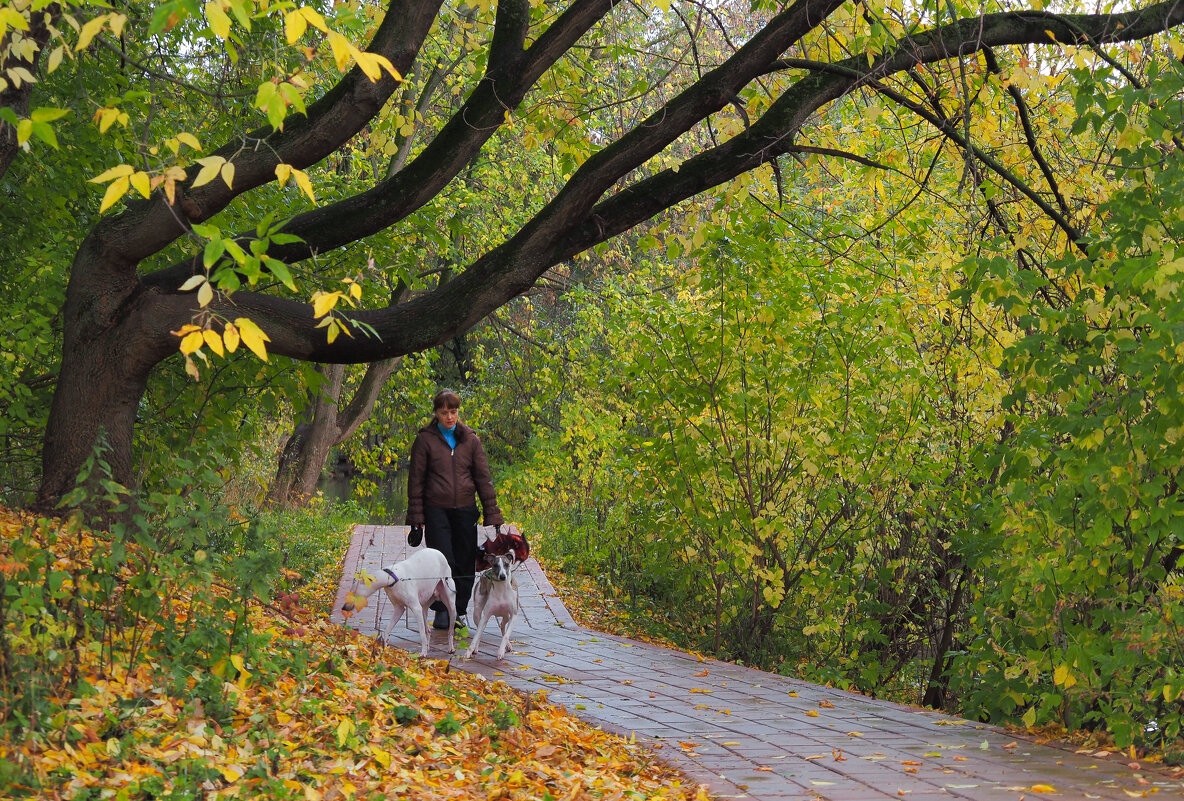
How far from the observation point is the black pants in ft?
29.7

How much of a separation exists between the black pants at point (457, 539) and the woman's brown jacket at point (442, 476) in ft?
0.24

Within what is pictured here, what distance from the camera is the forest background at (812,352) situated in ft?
18.4

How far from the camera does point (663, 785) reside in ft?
17.3

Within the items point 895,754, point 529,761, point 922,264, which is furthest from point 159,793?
point 922,264

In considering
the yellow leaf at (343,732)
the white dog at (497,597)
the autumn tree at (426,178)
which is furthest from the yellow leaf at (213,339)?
the white dog at (497,597)

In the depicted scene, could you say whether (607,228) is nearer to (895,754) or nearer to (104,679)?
(895,754)

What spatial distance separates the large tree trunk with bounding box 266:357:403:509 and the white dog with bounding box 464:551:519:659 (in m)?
11.3

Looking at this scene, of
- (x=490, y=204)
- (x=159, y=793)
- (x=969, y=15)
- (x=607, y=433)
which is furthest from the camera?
(x=490, y=204)

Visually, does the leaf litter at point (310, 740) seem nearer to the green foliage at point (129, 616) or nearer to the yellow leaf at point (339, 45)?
the green foliage at point (129, 616)

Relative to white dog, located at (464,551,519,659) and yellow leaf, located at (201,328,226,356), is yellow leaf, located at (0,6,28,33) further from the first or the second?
white dog, located at (464,551,519,659)

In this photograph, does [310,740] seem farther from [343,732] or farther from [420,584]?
[420,584]

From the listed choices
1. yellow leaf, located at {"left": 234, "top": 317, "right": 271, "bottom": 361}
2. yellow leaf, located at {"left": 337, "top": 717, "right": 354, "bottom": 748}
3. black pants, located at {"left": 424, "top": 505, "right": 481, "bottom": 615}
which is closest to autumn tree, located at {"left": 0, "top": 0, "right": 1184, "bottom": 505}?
black pants, located at {"left": 424, "top": 505, "right": 481, "bottom": 615}

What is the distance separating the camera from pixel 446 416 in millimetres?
8969

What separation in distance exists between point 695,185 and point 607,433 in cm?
902
